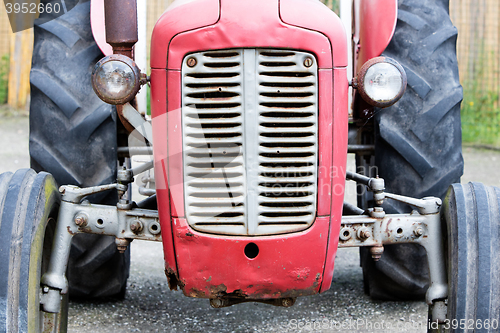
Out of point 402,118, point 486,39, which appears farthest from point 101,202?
point 486,39

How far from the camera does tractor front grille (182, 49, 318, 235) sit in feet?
6.51

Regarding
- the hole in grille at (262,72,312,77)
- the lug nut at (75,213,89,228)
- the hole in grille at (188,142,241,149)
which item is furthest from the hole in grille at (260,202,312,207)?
the lug nut at (75,213,89,228)

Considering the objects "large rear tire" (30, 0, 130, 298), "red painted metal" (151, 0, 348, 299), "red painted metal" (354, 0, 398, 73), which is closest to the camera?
"red painted metal" (151, 0, 348, 299)

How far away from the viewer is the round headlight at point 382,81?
205cm

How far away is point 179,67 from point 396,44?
135cm

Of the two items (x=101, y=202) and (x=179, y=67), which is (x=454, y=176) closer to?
(x=179, y=67)

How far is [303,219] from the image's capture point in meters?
2.10

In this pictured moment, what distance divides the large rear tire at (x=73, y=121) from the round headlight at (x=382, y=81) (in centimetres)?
129

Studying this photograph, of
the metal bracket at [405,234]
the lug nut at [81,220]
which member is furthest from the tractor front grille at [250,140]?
the lug nut at [81,220]

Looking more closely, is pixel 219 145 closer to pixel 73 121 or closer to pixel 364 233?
pixel 364 233

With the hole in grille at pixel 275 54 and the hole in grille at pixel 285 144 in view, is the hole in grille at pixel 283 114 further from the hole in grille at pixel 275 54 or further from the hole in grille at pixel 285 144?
the hole in grille at pixel 275 54

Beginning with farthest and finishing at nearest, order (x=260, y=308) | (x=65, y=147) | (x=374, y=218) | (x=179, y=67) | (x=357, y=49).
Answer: (x=260, y=308), (x=357, y=49), (x=65, y=147), (x=374, y=218), (x=179, y=67)

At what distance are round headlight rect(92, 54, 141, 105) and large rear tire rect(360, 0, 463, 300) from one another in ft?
4.17

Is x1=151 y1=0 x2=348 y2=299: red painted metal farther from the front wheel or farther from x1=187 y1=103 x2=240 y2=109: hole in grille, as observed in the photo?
the front wheel
